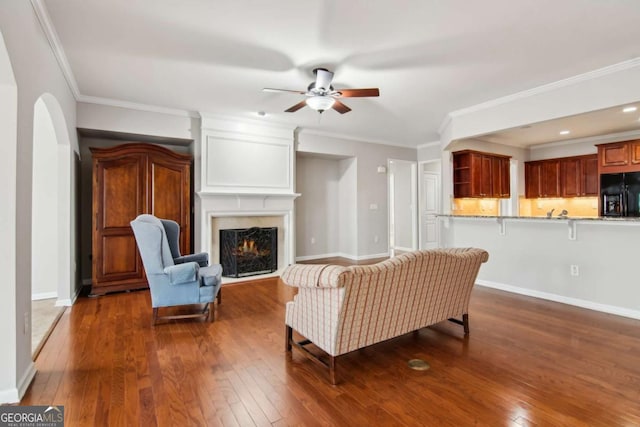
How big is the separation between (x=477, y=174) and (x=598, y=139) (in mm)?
2336

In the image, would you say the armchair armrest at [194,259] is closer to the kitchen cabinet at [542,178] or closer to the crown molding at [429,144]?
the crown molding at [429,144]

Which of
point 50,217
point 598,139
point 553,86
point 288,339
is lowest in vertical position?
point 288,339

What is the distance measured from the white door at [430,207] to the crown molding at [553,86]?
122 inches

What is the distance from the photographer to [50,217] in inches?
158

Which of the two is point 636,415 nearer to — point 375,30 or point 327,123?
point 375,30

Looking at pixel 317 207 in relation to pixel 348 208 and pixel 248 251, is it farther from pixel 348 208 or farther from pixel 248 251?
pixel 248 251

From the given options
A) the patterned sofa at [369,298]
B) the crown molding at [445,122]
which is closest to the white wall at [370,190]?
the crown molding at [445,122]

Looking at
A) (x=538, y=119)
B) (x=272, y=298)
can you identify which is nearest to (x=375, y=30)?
(x=538, y=119)

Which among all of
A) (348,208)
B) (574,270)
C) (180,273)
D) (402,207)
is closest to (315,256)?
(348,208)

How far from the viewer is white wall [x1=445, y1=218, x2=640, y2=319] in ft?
10.8

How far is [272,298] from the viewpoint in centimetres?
401

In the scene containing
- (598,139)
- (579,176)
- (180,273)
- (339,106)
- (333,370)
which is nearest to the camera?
(333,370)

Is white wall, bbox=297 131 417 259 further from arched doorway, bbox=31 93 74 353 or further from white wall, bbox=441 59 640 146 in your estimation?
arched doorway, bbox=31 93 74 353
